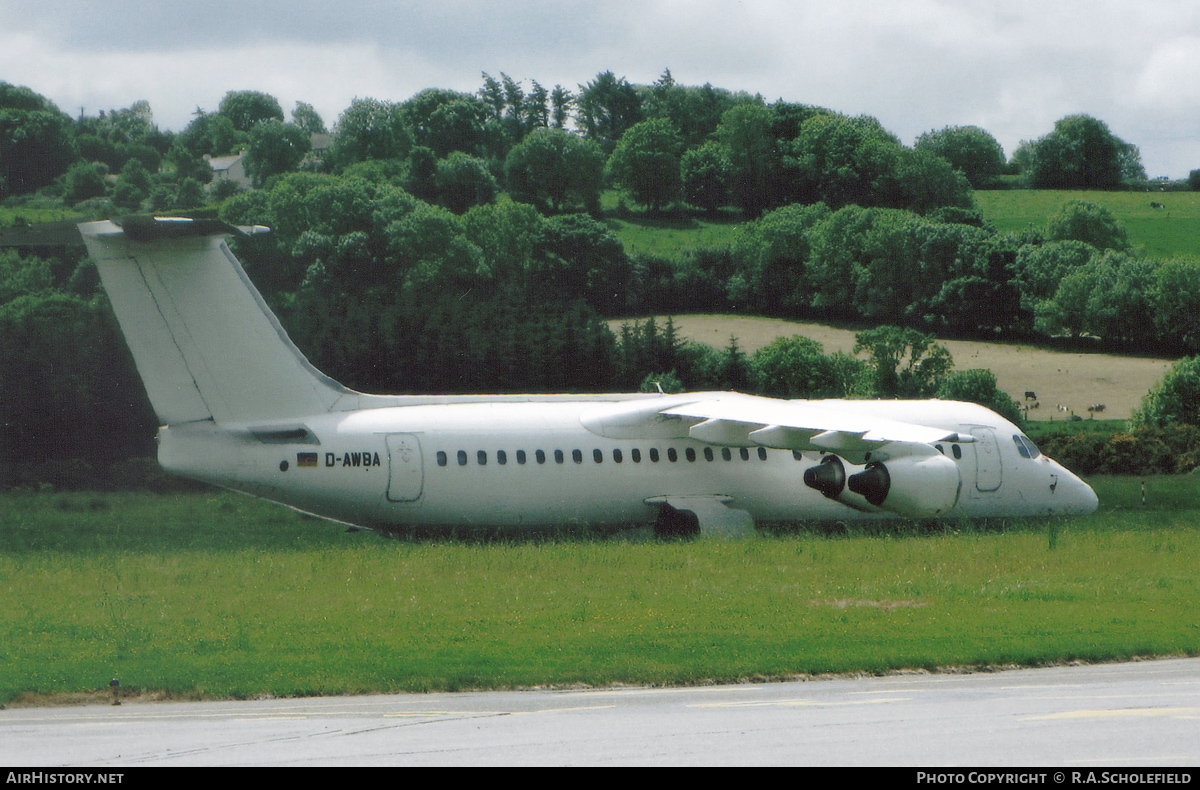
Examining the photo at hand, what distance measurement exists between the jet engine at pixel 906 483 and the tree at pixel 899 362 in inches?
1355

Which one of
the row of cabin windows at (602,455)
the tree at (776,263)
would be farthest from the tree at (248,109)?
the row of cabin windows at (602,455)

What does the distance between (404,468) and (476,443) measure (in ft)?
5.22

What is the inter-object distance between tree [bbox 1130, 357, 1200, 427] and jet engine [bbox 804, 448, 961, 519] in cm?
3649

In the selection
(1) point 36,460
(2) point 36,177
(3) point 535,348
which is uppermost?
(2) point 36,177

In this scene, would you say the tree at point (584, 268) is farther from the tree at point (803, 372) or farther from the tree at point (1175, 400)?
Result: the tree at point (1175, 400)

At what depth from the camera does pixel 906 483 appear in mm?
26781

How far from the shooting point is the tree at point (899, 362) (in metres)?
61.4

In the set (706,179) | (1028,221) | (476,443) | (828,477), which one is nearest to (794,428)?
(828,477)

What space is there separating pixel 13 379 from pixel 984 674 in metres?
37.5

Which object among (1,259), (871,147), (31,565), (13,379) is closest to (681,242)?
(871,147)

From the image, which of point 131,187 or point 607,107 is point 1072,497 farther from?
point 607,107

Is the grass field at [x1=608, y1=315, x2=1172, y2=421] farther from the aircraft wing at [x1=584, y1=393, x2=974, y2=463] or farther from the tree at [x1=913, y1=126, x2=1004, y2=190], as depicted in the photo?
the tree at [x1=913, y1=126, x2=1004, y2=190]

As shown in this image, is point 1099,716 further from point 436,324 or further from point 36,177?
point 36,177

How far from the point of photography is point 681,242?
95188mm
